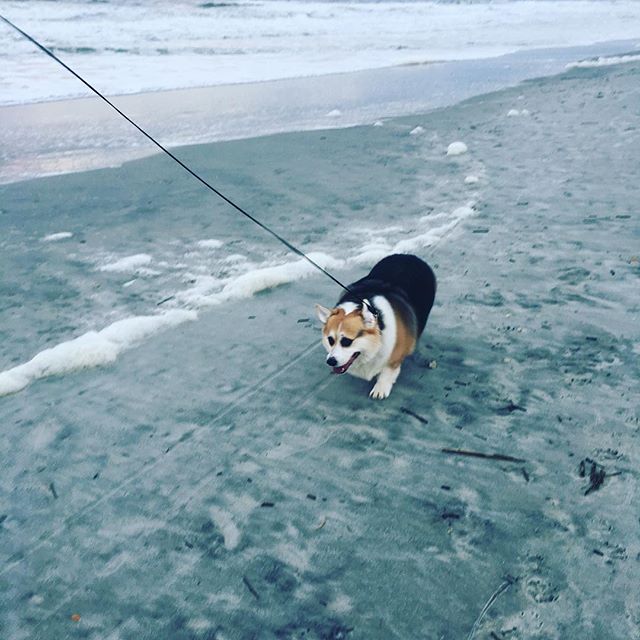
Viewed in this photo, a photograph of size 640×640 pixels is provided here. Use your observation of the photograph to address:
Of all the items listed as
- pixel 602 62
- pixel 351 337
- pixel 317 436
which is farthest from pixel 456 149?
pixel 602 62

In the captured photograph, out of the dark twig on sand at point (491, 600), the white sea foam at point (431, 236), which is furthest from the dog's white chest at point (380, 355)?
the white sea foam at point (431, 236)

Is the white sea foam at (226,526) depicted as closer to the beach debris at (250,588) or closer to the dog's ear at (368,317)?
the beach debris at (250,588)

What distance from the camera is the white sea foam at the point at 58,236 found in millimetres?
5438

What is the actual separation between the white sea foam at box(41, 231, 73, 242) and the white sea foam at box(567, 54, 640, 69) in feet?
40.9

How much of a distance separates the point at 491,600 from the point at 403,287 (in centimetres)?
174

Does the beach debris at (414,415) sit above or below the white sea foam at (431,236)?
above

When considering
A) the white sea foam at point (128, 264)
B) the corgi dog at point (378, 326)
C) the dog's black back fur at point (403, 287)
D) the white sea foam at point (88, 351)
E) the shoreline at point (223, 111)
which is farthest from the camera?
the shoreline at point (223, 111)

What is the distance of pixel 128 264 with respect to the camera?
4.86 metres

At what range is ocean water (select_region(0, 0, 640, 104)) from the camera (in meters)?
13.9

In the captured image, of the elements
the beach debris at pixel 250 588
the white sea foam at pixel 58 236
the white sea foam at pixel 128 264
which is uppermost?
the beach debris at pixel 250 588

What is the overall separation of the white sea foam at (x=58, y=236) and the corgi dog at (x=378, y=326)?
3.33 meters

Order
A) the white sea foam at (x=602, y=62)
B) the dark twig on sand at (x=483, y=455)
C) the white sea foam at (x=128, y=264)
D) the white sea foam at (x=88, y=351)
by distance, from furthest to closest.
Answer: the white sea foam at (x=602, y=62)
the white sea foam at (x=128, y=264)
the white sea foam at (x=88, y=351)
the dark twig on sand at (x=483, y=455)

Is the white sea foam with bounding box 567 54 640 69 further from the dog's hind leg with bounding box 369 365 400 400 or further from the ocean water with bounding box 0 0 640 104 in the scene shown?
the dog's hind leg with bounding box 369 365 400 400

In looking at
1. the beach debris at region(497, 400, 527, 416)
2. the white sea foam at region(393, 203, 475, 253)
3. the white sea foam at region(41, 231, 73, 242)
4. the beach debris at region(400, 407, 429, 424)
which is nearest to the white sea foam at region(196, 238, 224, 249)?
the white sea foam at region(41, 231, 73, 242)
